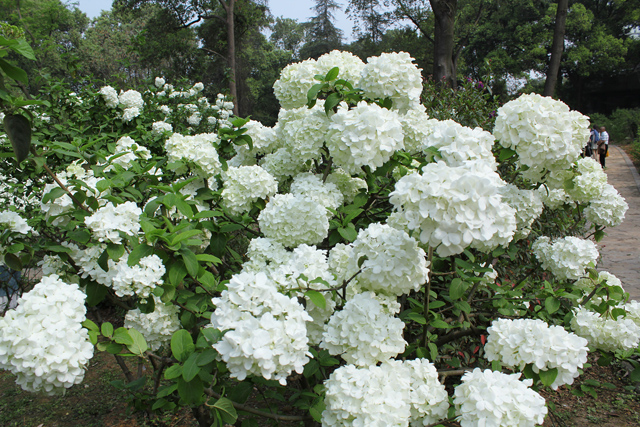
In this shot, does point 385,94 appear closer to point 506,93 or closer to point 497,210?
point 497,210

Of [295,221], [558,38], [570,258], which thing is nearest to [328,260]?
[295,221]

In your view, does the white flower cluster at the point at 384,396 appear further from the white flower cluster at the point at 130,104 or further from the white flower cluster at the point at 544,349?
the white flower cluster at the point at 130,104

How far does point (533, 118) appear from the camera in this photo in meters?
1.94

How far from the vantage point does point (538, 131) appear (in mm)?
1931

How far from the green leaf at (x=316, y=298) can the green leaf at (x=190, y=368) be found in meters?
0.45

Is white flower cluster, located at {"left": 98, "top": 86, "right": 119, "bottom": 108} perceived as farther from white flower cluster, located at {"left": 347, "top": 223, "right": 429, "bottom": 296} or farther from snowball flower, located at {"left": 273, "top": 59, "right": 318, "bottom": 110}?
white flower cluster, located at {"left": 347, "top": 223, "right": 429, "bottom": 296}

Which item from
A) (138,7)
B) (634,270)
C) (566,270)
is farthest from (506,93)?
(566,270)

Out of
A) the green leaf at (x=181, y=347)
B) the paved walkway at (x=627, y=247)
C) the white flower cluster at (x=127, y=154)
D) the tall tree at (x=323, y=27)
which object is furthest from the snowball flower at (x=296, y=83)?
the tall tree at (x=323, y=27)

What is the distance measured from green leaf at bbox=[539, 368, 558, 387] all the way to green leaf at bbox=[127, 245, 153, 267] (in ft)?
5.09

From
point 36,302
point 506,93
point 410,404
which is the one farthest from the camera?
point 506,93

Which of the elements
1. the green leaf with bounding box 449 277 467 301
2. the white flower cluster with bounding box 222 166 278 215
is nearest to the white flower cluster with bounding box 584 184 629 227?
the green leaf with bounding box 449 277 467 301

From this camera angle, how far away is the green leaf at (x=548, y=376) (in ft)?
4.88

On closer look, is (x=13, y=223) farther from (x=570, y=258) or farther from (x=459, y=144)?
(x=570, y=258)

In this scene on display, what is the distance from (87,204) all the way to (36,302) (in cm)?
68
